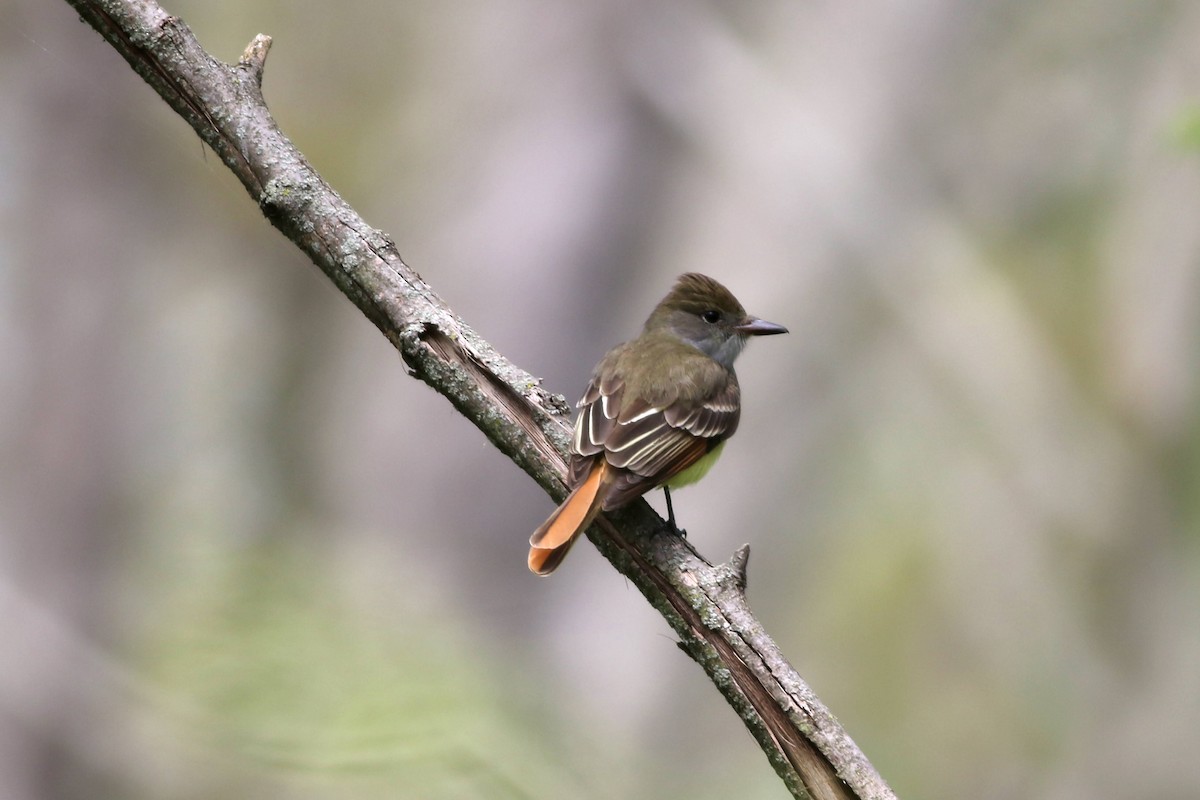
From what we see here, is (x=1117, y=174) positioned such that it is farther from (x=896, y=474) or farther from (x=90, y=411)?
(x=90, y=411)

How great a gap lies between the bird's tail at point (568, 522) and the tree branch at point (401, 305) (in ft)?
0.24

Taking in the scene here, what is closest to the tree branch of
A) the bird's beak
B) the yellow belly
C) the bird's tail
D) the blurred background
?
the bird's tail

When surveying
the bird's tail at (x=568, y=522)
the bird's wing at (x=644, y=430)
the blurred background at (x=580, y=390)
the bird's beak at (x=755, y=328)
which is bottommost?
the bird's tail at (x=568, y=522)

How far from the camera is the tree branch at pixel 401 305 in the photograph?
2.77m

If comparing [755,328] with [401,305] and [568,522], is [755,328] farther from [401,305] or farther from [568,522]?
[401,305]

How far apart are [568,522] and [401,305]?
2.19 ft

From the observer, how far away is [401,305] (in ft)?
9.53

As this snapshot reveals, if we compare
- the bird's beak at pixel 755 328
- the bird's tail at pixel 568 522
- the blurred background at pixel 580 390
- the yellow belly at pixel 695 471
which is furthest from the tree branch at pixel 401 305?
the blurred background at pixel 580 390

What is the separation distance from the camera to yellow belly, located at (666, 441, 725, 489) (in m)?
3.77

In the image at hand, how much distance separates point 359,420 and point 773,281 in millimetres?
2502

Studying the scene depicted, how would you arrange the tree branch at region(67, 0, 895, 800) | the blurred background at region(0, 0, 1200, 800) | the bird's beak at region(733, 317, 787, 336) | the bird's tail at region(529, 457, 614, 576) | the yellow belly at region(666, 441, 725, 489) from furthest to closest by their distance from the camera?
the blurred background at region(0, 0, 1200, 800) → the bird's beak at region(733, 317, 787, 336) → the yellow belly at region(666, 441, 725, 489) → the bird's tail at region(529, 457, 614, 576) → the tree branch at region(67, 0, 895, 800)

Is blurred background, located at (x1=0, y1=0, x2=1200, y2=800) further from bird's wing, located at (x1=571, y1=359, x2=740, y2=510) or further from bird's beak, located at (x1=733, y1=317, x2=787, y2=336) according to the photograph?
bird's wing, located at (x1=571, y1=359, x2=740, y2=510)

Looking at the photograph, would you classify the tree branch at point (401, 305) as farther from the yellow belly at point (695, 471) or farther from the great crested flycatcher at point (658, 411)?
the yellow belly at point (695, 471)

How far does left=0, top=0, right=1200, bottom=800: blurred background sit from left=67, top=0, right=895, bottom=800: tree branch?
3228 millimetres
